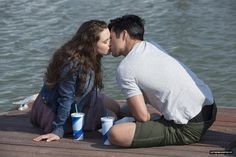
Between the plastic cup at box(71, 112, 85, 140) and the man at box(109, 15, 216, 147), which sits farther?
the plastic cup at box(71, 112, 85, 140)

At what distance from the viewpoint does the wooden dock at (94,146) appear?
4688mm

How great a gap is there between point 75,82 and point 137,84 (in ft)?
1.96

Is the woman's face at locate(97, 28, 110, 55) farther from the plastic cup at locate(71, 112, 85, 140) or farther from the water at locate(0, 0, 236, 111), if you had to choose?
the water at locate(0, 0, 236, 111)

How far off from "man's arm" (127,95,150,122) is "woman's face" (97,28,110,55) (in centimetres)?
56

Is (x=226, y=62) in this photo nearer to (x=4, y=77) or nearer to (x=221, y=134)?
(x=4, y=77)

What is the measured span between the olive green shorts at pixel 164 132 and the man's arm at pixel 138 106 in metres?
0.06

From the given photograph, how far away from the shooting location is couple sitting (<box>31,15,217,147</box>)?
15.4ft

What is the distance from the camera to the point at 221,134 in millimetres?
5133

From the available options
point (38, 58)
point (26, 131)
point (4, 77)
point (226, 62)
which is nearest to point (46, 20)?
point (38, 58)

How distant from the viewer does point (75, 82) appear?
500cm

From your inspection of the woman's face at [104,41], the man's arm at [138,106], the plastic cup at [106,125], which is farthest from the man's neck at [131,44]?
the plastic cup at [106,125]

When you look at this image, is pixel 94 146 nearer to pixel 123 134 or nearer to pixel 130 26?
pixel 123 134

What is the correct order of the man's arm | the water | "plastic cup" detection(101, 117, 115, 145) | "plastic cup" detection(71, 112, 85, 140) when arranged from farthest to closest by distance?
the water < "plastic cup" detection(71, 112, 85, 140) < "plastic cup" detection(101, 117, 115, 145) < the man's arm

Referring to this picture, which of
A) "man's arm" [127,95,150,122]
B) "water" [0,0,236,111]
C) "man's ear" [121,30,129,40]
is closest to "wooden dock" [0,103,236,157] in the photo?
"man's arm" [127,95,150,122]
